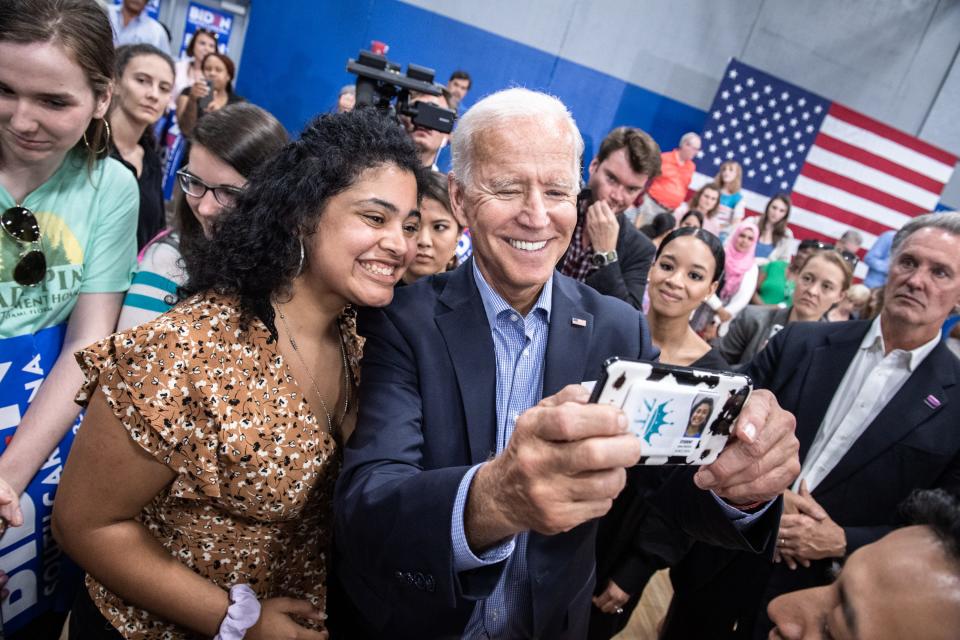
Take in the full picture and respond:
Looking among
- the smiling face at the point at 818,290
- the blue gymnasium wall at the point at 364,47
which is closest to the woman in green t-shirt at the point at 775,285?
the smiling face at the point at 818,290

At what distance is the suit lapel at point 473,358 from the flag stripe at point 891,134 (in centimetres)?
929

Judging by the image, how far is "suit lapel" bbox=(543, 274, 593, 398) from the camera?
1.43 meters

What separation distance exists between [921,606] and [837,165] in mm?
9491

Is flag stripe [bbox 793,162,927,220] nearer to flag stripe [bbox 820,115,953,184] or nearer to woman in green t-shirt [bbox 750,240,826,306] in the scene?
flag stripe [bbox 820,115,953,184]

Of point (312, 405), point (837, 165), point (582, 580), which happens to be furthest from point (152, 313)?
point (837, 165)

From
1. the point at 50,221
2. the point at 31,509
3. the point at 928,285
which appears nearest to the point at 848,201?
the point at 928,285

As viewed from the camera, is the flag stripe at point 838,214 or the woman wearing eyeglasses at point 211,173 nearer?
the woman wearing eyeglasses at point 211,173

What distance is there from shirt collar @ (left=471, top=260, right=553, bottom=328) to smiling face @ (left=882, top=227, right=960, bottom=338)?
1472 mm

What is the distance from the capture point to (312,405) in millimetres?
1457

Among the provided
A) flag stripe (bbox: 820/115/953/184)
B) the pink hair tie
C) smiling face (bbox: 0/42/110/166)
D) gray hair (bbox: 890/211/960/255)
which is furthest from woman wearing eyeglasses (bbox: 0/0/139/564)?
flag stripe (bbox: 820/115/953/184)

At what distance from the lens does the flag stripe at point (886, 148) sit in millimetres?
8828

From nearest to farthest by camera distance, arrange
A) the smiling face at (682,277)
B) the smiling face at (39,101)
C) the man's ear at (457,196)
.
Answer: the smiling face at (39,101) < the man's ear at (457,196) < the smiling face at (682,277)

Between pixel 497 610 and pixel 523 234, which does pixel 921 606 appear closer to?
pixel 497 610

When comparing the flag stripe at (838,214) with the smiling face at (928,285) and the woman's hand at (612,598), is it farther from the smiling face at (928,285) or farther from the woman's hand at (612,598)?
the woman's hand at (612,598)
